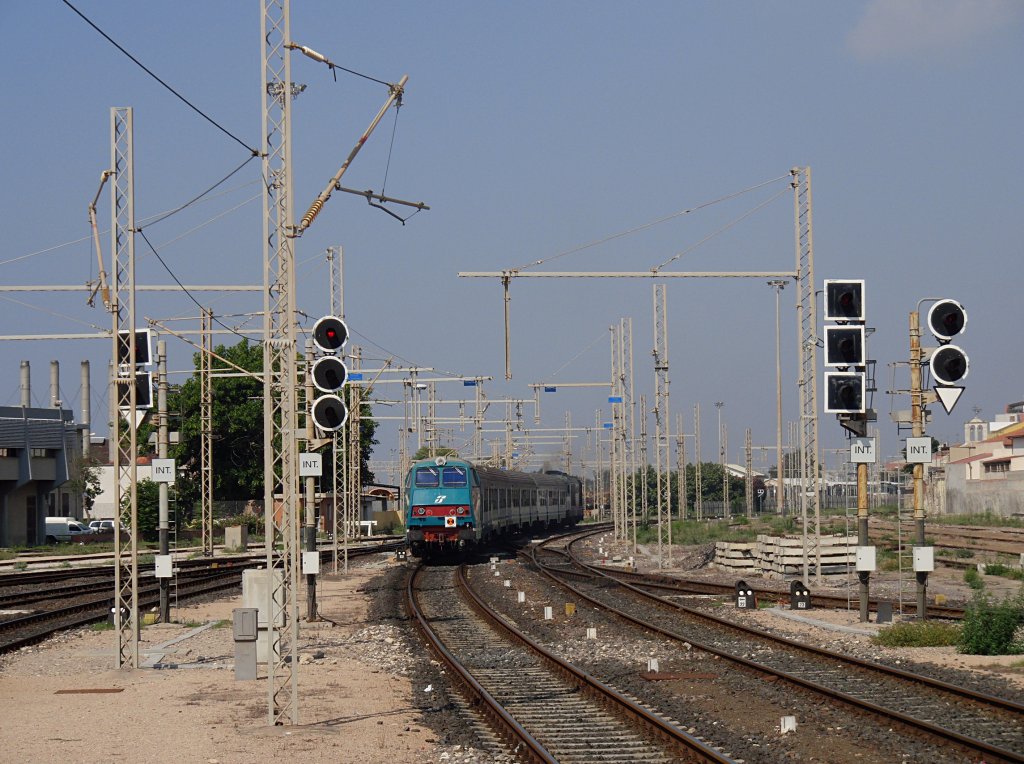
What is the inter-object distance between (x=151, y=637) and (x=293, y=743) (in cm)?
1053

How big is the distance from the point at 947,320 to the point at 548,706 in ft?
32.7

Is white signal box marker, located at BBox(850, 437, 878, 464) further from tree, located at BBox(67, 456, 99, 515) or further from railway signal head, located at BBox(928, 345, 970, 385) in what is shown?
tree, located at BBox(67, 456, 99, 515)

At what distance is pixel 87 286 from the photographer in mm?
27016

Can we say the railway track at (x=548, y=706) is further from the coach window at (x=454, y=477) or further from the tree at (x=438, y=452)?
the tree at (x=438, y=452)

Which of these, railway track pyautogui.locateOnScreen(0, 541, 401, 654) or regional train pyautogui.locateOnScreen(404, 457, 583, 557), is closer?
railway track pyautogui.locateOnScreen(0, 541, 401, 654)

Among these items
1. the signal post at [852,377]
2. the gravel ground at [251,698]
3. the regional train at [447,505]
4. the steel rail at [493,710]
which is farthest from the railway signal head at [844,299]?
the regional train at [447,505]

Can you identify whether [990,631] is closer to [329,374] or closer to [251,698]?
[329,374]

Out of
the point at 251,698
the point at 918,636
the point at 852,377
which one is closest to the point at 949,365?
the point at 852,377

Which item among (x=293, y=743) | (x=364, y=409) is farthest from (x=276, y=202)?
(x=364, y=409)

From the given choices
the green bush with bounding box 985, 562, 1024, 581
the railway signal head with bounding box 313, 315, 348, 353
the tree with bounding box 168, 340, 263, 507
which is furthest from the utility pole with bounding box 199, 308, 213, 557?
the tree with bounding box 168, 340, 263, 507

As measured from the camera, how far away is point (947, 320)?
19984 mm

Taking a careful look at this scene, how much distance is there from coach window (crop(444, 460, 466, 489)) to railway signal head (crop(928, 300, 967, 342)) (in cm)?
2365

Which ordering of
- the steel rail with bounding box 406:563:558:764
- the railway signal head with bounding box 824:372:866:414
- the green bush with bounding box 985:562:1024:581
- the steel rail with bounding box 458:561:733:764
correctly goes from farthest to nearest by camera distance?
the green bush with bounding box 985:562:1024:581 → the railway signal head with bounding box 824:372:866:414 → the steel rail with bounding box 406:563:558:764 → the steel rail with bounding box 458:561:733:764

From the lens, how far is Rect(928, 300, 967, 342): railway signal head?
20.0 metres
